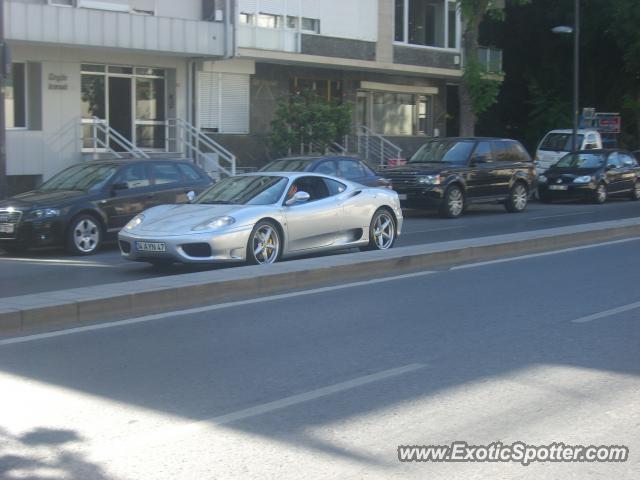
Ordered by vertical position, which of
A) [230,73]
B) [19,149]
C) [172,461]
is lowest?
[172,461]

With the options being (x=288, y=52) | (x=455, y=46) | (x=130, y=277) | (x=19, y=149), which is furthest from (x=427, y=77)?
(x=130, y=277)

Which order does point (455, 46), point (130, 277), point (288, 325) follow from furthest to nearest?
point (455, 46)
point (130, 277)
point (288, 325)

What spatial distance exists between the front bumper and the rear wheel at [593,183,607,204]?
1875 centimetres

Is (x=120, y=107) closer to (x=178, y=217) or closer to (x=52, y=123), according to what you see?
(x=52, y=123)

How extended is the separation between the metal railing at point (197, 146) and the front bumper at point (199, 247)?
14.9 metres

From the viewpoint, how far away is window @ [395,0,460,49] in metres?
35.3

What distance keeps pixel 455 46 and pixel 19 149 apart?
1894cm

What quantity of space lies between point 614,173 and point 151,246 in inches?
811

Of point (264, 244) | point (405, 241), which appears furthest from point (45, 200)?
point (405, 241)

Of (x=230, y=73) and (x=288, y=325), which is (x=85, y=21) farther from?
(x=288, y=325)

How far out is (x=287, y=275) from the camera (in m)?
11.7

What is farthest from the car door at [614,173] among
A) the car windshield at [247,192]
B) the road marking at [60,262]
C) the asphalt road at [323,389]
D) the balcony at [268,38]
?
the asphalt road at [323,389]

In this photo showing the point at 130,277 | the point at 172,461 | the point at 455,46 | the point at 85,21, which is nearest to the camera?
the point at 172,461

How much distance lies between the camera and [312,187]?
1418 cm
